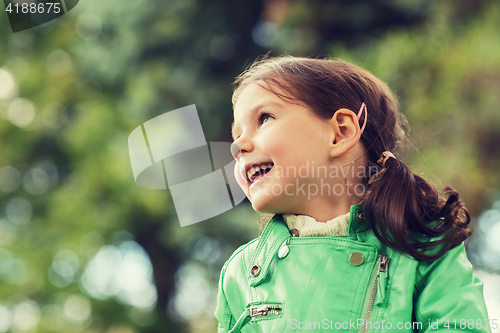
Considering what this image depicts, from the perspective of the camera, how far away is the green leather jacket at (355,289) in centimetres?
93

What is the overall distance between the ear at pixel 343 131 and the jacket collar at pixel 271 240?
19cm

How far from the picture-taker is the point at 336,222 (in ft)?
3.71

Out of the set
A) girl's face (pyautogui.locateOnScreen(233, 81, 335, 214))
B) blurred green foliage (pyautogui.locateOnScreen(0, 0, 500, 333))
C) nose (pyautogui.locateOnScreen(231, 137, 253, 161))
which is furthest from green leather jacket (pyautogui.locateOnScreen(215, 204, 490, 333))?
blurred green foliage (pyautogui.locateOnScreen(0, 0, 500, 333))

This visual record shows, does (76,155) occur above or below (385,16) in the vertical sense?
below

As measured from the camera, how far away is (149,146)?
2061 millimetres

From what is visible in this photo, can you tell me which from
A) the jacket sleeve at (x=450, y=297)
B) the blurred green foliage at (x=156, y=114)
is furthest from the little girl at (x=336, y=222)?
the blurred green foliage at (x=156, y=114)

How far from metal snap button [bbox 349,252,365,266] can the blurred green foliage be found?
1315mm

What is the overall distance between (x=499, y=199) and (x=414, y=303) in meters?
2.85

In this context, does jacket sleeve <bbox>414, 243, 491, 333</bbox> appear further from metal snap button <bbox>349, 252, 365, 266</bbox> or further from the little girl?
metal snap button <bbox>349, 252, 365, 266</bbox>

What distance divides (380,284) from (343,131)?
1.52ft

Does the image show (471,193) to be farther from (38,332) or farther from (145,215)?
(38,332)

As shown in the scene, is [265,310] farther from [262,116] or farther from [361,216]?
[262,116]

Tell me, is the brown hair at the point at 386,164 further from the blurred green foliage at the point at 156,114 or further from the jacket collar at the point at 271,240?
the blurred green foliage at the point at 156,114

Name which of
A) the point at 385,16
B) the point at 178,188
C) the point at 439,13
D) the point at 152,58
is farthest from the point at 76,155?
the point at 439,13
